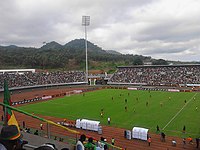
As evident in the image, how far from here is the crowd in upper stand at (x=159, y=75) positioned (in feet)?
234

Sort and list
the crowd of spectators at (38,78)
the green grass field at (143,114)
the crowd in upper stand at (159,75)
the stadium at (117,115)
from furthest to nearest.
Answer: the crowd in upper stand at (159,75), the crowd of spectators at (38,78), the green grass field at (143,114), the stadium at (117,115)

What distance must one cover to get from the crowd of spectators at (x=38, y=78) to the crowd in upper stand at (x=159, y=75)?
14.0 meters

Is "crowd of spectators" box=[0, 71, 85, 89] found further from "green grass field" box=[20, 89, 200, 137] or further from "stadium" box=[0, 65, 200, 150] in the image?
"green grass field" box=[20, 89, 200, 137]

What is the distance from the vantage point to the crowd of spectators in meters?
65.7

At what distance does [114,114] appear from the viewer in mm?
33812

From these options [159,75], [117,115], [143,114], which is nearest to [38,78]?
[159,75]

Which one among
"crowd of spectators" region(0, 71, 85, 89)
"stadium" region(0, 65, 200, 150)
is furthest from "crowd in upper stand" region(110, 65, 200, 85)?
"crowd of spectators" region(0, 71, 85, 89)

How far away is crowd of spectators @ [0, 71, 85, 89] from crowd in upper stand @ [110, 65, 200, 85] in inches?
549

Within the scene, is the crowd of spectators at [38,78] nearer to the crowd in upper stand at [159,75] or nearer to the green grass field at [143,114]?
the crowd in upper stand at [159,75]

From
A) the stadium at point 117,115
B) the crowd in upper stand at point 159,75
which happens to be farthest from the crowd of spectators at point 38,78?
the crowd in upper stand at point 159,75

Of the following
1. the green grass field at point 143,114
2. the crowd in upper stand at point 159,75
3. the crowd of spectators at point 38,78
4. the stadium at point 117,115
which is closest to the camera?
the stadium at point 117,115

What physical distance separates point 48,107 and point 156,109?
19.3 meters

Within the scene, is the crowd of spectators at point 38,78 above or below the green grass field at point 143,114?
above

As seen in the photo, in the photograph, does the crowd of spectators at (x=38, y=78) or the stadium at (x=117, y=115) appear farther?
the crowd of spectators at (x=38, y=78)
